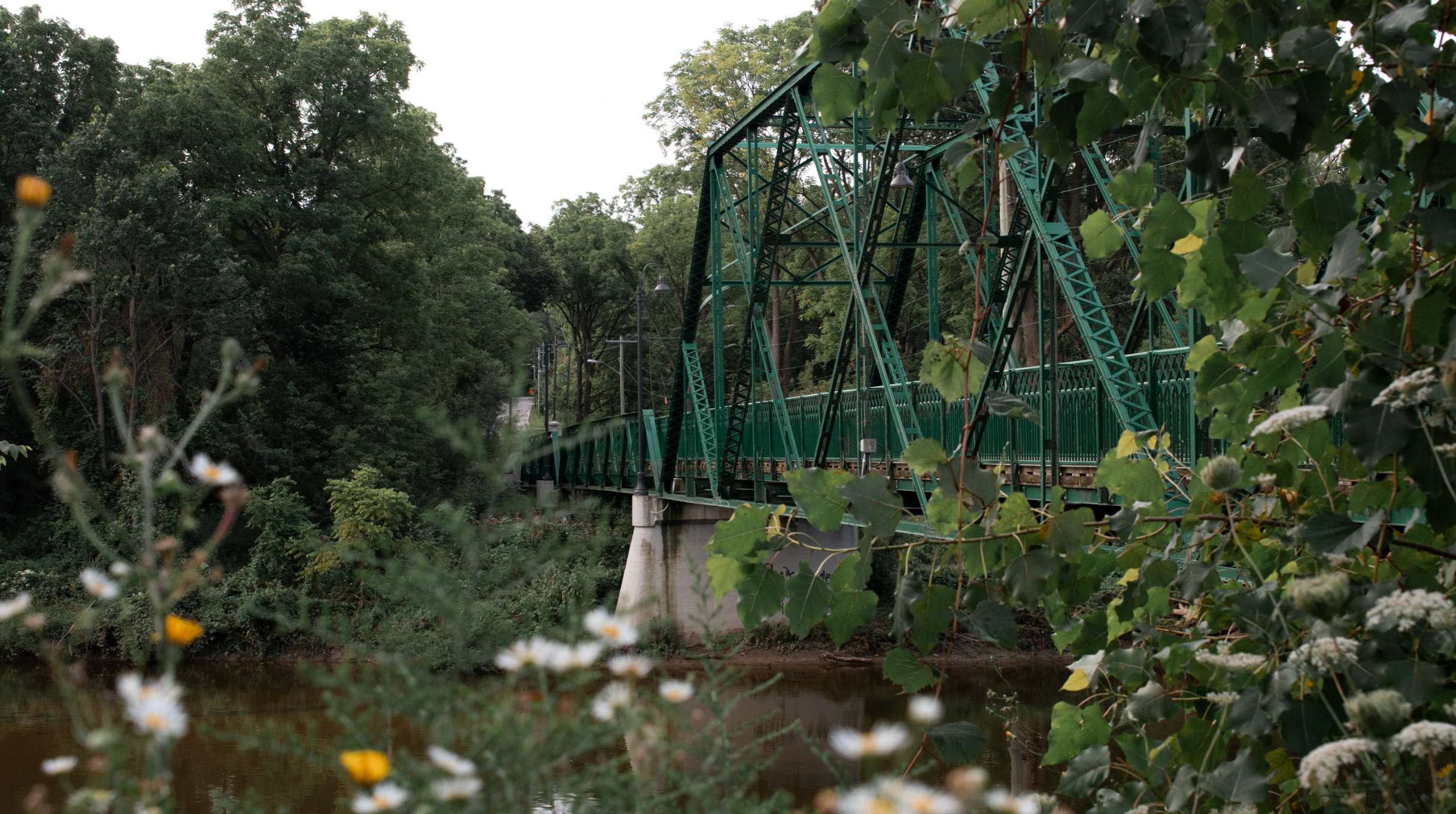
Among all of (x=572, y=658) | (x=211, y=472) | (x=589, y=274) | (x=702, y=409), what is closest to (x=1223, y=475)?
(x=572, y=658)

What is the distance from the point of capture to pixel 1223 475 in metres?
2.07

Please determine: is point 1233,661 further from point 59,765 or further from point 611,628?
point 59,765

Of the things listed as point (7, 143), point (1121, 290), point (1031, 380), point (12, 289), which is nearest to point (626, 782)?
point (12, 289)

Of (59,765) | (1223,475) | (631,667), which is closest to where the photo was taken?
(59,765)

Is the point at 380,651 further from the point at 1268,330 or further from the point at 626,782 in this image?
the point at 1268,330

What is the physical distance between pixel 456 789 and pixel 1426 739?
1.12 m

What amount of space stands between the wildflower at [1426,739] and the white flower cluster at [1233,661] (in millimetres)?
313

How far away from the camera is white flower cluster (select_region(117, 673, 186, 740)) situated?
108 centimetres

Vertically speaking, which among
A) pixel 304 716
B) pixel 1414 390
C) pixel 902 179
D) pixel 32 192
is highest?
pixel 902 179

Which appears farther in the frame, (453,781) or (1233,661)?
(1233,661)

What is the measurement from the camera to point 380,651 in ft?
5.04

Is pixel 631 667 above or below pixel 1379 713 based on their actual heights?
above

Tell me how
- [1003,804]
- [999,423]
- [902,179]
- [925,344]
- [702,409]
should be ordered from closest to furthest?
1. [1003,804]
2. [999,423]
3. [902,179]
4. [925,344]
5. [702,409]

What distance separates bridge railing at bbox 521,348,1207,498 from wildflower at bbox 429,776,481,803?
4.16 feet
